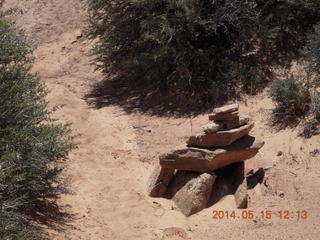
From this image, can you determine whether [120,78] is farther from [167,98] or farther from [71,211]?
[71,211]

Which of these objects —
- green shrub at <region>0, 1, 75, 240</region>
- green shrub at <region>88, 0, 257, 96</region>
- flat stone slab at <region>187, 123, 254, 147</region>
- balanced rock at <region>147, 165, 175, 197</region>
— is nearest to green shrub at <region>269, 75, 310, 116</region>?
green shrub at <region>88, 0, 257, 96</region>

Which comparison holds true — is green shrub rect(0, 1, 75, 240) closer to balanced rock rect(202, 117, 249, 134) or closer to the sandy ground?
the sandy ground

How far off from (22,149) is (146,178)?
94.9 inches

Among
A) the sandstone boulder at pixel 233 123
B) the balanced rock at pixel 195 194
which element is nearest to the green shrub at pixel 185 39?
the sandstone boulder at pixel 233 123

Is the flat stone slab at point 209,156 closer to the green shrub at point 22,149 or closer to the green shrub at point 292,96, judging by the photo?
the green shrub at point 22,149

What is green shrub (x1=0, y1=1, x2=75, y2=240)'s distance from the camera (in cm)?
553

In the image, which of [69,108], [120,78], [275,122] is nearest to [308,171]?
[275,122]

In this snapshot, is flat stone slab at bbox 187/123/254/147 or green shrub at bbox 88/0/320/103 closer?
flat stone slab at bbox 187/123/254/147

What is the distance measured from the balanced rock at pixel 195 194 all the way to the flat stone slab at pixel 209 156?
0.47ft

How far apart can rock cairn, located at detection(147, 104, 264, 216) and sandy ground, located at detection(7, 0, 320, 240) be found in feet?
0.59

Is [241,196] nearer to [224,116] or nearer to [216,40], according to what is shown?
[224,116]

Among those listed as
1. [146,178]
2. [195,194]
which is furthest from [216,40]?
[195,194]

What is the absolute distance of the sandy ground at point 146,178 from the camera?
6461mm

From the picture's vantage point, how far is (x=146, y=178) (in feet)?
26.3
